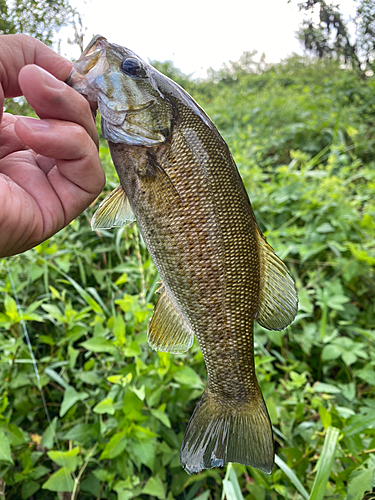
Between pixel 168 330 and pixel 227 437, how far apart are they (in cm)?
33

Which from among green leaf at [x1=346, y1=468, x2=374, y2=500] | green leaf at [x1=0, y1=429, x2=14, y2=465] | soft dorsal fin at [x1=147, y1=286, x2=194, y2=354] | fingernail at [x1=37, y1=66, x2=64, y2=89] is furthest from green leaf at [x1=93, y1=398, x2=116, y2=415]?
fingernail at [x1=37, y1=66, x2=64, y2=89]

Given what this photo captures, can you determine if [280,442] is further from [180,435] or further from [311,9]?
[311,9]

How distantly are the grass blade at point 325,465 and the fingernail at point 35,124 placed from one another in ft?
4.36

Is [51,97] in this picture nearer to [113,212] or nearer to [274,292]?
[113,212]

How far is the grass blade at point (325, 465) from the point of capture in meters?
1.15

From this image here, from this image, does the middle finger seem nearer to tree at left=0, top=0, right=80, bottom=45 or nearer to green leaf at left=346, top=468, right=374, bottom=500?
tree at left=0, top=0, right=80, bottom=45

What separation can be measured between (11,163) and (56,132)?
0.75 feet

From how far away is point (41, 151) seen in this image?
788 mm

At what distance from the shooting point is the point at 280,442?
173 cm

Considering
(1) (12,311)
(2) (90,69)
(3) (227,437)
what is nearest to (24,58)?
(2) (90,69)

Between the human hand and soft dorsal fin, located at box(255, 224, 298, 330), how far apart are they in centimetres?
50

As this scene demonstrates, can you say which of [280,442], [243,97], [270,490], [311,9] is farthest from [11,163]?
[243,97]

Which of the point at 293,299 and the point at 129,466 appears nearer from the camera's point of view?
the point at 293,299

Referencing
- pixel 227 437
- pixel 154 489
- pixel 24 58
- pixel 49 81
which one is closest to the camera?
pixel 49 81
